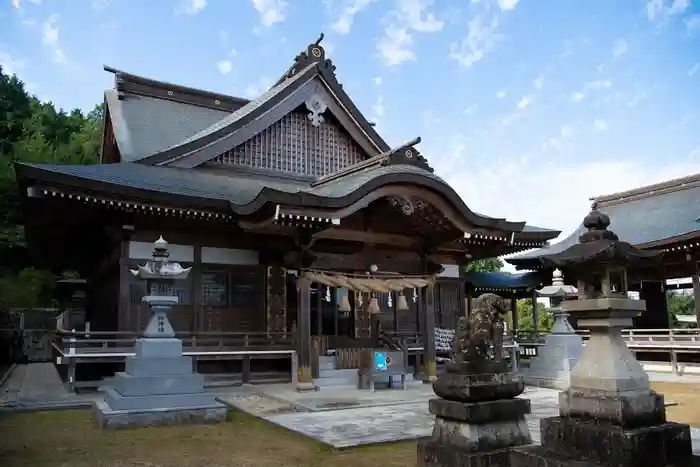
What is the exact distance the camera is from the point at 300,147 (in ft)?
53.5

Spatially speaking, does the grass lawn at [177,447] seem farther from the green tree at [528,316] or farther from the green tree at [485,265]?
the green tree at [485,265]

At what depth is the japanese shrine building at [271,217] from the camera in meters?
11.5

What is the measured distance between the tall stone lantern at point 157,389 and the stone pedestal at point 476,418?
14.3 ft

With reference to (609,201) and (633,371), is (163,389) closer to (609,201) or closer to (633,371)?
(633,371)

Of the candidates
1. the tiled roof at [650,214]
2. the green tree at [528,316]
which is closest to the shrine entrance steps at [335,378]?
the tiled roof at [650,214]

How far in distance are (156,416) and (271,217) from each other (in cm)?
440

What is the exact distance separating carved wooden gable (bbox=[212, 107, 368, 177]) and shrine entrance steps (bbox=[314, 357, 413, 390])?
5753 millimetres

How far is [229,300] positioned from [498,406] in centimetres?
909

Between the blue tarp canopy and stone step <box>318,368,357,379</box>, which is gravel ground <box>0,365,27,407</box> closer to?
stone step <box>318,368,357,379</box>

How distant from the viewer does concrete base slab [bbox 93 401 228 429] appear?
8000mm

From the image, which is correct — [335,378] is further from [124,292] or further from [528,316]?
[528,316]

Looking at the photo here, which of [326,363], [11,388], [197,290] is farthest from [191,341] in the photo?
[11,388]

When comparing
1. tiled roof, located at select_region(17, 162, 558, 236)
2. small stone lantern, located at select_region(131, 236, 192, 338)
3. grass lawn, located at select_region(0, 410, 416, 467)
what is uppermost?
tiled roof, located at select_region(17, 162, 558, 236)

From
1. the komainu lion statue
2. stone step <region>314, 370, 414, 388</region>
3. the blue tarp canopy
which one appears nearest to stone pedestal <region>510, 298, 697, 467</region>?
the komainu lion statue
